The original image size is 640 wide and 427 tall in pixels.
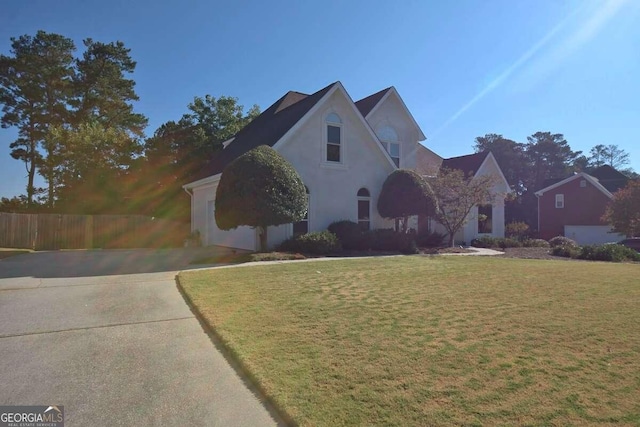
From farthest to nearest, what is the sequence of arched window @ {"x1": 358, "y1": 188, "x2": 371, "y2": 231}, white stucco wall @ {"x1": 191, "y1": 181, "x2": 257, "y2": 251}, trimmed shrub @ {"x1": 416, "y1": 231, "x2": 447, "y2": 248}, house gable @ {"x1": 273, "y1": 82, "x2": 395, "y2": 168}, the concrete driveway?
trimmed shrub @ {"x1": 416, "y1": 231, "x2": 447, "y2": 248}
arched window @ {"x1": 358, "y1": 188, "x2": 371, "y2": 231}
white stucco wall @ {"x1": 191, "y1": 181, "x2": 257, "y2": 251}
house gable @ {"x1": 273, "y1": 82, "x2": 395, "y2": 168}
the concrete driveway

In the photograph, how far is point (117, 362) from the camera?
4160 mm

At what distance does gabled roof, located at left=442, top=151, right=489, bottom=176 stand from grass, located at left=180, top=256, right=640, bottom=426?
52.4 ft

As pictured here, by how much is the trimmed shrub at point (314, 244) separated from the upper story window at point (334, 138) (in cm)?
402

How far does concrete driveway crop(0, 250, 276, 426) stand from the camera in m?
3.19

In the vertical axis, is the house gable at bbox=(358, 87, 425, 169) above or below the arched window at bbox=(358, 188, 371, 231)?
above

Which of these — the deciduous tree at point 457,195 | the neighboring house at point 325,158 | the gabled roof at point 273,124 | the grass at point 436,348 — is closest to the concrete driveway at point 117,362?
the grass at point 436,348

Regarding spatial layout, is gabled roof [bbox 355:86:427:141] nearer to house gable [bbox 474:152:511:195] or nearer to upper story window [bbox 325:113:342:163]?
upper story window [bbox 325:113:342:163]

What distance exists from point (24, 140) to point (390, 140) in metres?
28.9

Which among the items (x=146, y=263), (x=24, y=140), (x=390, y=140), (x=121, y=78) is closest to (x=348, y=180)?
(x=390, y=140)

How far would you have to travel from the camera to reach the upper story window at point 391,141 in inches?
831

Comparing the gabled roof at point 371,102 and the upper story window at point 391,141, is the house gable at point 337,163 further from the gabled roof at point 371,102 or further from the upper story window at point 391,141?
the gabled roof at point 371,102

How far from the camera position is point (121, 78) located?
105 ft

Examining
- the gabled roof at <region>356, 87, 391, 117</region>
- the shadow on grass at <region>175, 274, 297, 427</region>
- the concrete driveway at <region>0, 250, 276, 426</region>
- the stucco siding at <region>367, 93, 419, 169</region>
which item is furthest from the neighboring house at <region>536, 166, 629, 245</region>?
the concrete driveway at <region>0, 250, 276, 426</region>

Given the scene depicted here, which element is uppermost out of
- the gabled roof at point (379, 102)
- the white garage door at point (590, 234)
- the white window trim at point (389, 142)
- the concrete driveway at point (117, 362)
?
the gabled roof at point (379, 102)
